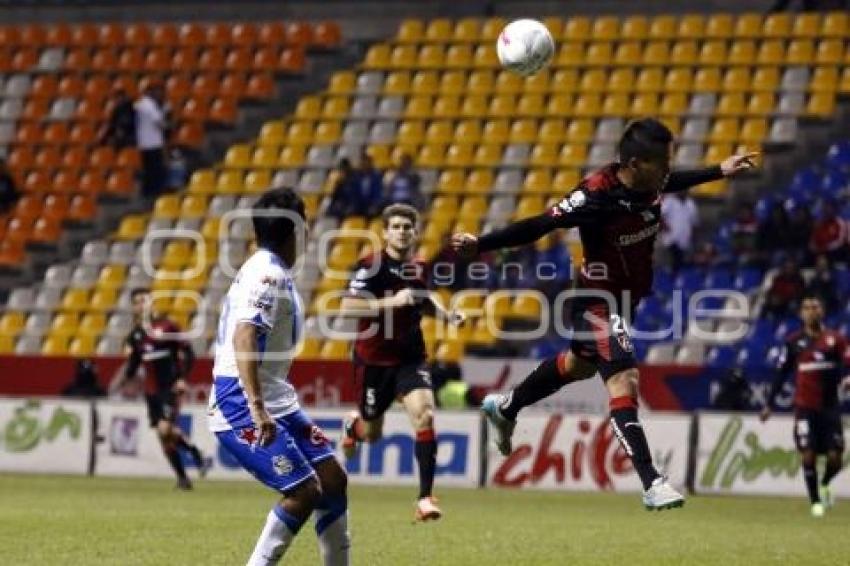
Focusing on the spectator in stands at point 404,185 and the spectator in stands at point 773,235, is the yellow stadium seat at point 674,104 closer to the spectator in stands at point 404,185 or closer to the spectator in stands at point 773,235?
the spectator in stands at point 773,235

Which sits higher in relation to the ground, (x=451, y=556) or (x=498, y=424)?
(x=498, y=424)

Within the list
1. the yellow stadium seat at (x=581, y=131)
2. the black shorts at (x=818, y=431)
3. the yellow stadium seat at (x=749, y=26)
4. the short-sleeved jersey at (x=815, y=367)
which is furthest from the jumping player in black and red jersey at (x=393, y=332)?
the yellow stadium seat at (x=749, y=26)

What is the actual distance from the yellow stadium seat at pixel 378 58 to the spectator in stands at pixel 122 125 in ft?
13.8

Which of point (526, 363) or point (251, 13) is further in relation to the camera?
point (251, 13)

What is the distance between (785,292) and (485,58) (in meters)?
8.94

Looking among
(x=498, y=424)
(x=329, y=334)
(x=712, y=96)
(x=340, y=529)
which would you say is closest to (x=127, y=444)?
(x=329, y=334)

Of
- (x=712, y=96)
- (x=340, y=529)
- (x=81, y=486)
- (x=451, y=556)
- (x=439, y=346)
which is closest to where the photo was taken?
(x=340, y=529)

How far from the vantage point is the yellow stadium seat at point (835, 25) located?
31.6 meters

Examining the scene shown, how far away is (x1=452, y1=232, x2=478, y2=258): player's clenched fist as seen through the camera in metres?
12.4

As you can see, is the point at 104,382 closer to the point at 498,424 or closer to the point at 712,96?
the point at 712,96

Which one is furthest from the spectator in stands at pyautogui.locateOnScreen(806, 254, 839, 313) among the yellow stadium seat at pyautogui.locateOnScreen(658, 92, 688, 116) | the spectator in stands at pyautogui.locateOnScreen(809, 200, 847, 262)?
the yellow stadium seat at pyautogui.locateOnScreen(658, 92, 688, 116)

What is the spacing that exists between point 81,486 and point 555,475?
19.6ft

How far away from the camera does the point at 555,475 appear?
84.2 ft

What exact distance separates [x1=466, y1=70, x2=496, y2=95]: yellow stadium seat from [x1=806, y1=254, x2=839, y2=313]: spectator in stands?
8472mm
